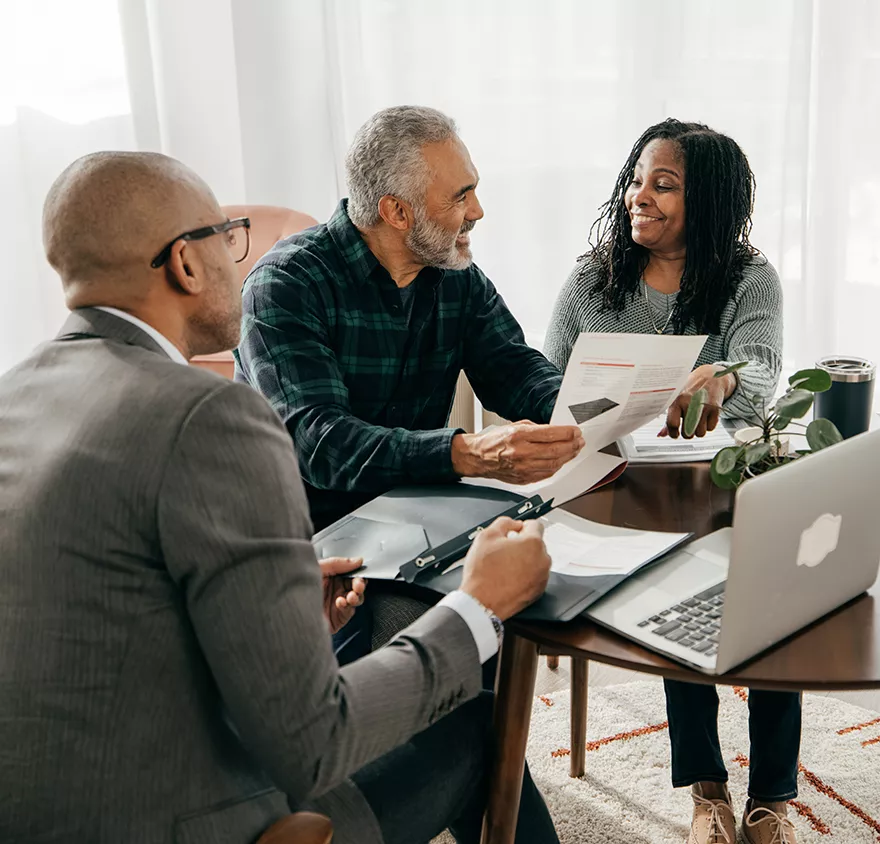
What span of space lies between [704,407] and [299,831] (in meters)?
1.02

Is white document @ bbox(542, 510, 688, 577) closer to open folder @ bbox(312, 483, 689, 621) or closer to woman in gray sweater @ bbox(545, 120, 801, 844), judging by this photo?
open folder @ bbox(312, 483, 689, 621)

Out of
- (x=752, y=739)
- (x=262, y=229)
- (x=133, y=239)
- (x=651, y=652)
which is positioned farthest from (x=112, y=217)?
(x=262, y=229)

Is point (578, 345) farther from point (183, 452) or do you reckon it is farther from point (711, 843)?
point (711, 843)

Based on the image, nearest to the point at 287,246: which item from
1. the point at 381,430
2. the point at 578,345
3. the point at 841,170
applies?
the point at 381,430

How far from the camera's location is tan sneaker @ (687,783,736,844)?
1.68 meters

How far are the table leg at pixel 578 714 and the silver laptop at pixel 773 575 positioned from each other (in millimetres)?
696

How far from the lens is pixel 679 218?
7.22ft

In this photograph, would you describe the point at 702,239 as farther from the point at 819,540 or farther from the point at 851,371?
the point at 819,540

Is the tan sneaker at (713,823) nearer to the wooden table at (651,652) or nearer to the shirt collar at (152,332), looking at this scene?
the wooden table at (651,652)

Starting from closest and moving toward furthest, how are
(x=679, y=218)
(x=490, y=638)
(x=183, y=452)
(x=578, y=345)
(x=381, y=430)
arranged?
1. (x=183, y=452)
2. (x=490, y=638)
3. (x=578, y=345)
4. (x=381, y=430)
5. (x=679, y=218)

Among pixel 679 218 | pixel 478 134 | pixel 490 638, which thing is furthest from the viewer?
pixel 478 134

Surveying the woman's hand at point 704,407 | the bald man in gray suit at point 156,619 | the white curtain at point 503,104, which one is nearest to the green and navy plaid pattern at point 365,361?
the woman's hand at point 704,407

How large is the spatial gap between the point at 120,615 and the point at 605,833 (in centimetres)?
117

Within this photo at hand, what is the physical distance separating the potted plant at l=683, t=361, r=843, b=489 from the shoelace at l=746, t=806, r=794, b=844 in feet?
1.98
